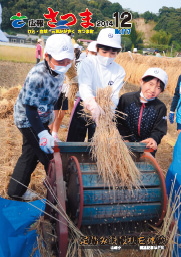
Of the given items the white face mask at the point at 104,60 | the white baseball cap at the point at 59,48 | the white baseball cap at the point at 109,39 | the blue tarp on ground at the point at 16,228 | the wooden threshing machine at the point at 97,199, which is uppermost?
the white baseball cap at the point at 109,39

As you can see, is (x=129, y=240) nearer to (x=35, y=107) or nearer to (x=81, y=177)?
(x=81, y=177)

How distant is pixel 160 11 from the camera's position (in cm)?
10975

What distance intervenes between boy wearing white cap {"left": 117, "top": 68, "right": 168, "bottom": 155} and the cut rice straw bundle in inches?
18.6

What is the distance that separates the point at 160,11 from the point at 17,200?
119m

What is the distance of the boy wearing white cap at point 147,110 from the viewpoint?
9.18ft

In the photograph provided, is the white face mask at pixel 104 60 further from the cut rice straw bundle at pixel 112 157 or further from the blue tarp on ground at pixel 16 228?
the blue tarp on ground at pixel 16 228

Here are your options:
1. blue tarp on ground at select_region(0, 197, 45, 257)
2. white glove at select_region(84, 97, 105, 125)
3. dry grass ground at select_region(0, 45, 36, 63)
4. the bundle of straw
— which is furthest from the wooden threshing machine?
dry grass ground at select_region(0, 45, 36, 63)

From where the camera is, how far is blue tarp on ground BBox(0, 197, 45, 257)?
8.16 ft

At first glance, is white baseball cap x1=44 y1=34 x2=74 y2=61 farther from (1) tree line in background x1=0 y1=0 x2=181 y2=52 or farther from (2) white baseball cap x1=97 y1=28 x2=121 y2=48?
(1) tree line in background x1=0 y1=0 x2=181 y2=52

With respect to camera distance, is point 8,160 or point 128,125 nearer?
point 128,125

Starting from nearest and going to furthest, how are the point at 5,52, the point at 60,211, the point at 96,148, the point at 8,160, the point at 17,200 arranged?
the point at 60,211, the point at 96,148, the point at 17,200, the point at 8,160, the point at 5,52

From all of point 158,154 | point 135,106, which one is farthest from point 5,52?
point 135,106

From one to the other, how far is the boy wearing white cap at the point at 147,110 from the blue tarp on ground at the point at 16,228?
1.23 m

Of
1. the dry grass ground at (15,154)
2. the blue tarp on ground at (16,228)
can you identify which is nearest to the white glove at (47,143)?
the dry grass ground at (15,154)
